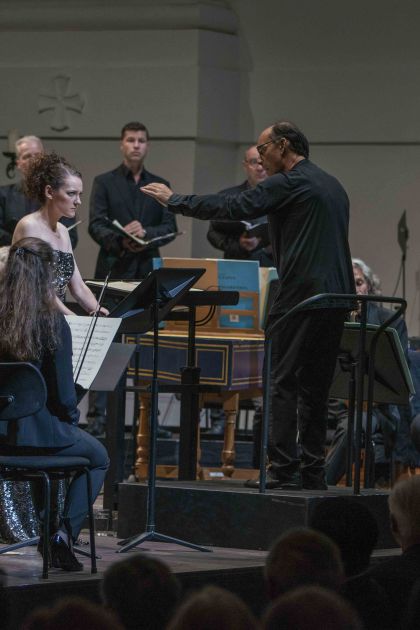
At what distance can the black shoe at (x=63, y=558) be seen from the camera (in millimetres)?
4809

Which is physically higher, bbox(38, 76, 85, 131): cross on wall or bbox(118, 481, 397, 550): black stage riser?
bbox(38, 76, 85, 131): cross on wall

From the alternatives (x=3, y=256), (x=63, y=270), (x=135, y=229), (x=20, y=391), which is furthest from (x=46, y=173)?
(x=20, y=391)

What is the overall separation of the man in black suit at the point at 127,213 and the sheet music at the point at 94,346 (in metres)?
3.01

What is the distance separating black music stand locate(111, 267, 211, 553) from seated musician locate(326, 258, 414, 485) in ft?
6.41

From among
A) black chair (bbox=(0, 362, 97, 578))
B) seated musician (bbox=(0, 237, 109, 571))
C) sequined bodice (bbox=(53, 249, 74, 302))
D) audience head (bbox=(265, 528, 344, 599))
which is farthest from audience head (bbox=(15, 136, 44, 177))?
audience head (bbox=(265, 528, 344, 599))

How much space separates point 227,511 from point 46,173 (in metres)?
1.85

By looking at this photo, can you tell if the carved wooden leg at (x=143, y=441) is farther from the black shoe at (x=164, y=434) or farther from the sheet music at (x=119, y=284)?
the sheet music at (x=119, y=284)

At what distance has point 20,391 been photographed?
4562mm

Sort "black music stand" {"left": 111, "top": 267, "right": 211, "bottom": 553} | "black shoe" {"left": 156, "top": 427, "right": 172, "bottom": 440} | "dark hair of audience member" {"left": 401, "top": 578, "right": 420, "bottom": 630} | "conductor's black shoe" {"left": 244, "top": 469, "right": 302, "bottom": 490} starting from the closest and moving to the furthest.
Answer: "dark hair of audience member" {"left": 401, "top": 578, "right": 420, "bottom": 630}, "black music stand" {"left": 111, "top": 267, "right": 211, "bottom": 553}, "conductor's black shoe" {"left": 244, "top": 469, "right": 302, "bottom": 490}, "black shoe" {"left": 156, "top": 427, "right": 172, "bottom": 440}

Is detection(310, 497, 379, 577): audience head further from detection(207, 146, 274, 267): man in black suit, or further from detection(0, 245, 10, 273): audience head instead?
detection(207, 146, 274, 267): man in black suit

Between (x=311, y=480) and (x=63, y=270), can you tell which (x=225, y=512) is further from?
(x=63, y=270)

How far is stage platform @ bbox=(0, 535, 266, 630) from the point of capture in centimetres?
429

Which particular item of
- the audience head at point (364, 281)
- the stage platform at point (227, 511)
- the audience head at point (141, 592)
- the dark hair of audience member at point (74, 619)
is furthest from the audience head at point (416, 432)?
the dark hair of audience member at point (74, 619)

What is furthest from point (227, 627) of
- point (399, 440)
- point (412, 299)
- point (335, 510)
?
point (412, 299)
